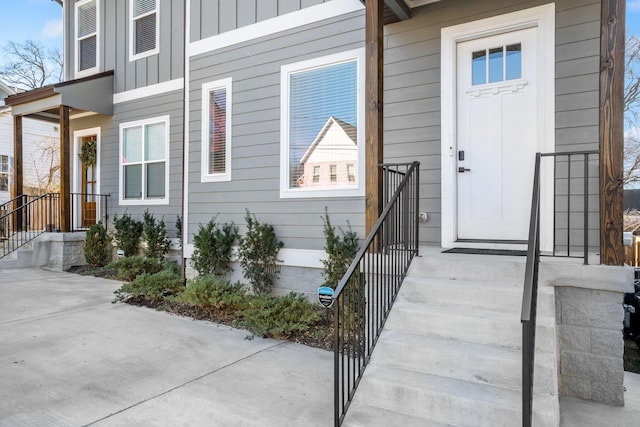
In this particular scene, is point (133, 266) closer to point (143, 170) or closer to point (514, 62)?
point (143, 170)

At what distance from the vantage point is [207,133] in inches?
237

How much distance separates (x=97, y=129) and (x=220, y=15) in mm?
4075

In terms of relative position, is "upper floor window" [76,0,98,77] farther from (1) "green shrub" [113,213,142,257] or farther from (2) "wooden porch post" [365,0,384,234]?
(2) "wooden porch post" [365,0,384,234]

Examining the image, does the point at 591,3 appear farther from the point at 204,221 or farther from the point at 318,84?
the point at 204,221

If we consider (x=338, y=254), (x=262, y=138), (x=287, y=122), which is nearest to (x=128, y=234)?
(x=262, y=138)

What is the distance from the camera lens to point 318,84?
5.00 m

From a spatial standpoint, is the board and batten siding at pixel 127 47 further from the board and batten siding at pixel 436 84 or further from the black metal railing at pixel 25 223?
the board and batten siding at pixel 436 84

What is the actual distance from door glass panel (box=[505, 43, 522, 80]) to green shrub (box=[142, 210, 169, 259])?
5.71 m

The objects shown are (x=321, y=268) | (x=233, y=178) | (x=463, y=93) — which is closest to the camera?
(x=463, y=93)

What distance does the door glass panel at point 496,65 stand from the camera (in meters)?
3.94

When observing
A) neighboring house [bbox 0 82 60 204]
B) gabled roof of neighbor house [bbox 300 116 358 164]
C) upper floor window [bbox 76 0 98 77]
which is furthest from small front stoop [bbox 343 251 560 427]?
neighboring house [bbox 0 82 60 204]

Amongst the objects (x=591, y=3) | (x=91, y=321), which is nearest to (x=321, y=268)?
(x=91, y=321)

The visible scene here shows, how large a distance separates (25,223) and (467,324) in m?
8.64

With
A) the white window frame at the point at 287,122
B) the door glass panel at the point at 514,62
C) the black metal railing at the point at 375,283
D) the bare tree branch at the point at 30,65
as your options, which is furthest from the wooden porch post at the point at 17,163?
the bare tree branch at the point at 30,65
